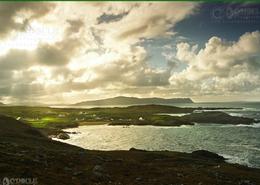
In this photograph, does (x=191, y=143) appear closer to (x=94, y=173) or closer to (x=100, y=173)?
(x=100, y=173)

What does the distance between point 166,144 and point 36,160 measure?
2488 inches

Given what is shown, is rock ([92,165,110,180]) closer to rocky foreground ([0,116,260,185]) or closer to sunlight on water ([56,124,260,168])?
rocky foreground ([0,116,260,185])

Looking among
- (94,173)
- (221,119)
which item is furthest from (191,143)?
(221,119)

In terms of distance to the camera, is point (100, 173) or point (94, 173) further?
point (100, 173)

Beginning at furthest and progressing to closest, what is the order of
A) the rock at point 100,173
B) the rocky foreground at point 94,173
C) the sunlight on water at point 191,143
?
1. the sunlight on water at point 191,143
2. the rock at point 100,173
3. the rocky foreground at point 94,173

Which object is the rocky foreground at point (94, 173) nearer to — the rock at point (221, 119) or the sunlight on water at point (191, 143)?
the sunlight on water at point (191, 143)

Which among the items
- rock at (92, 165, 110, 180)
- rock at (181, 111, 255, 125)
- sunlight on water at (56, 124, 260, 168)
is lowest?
sunlight on water at (56, 124, 260, 168)

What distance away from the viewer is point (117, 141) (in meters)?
107

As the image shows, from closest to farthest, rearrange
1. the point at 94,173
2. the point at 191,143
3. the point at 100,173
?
the point at 94,173 < the point at 100,173 < the point at 191,143

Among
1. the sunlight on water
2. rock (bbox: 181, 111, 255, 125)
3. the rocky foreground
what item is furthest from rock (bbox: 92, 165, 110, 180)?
rock (bbox: 181, 111, 255, 125)

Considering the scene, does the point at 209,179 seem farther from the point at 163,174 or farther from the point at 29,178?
the point at 29,178

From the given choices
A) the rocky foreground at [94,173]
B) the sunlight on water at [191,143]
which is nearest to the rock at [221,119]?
the sunlight on water at [191,143]

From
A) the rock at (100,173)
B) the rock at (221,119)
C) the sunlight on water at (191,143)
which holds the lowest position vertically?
the sunlight on water at (191,143)

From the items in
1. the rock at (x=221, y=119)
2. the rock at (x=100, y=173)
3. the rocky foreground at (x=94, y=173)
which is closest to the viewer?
the rocky foreground at (x=94, y=173)
